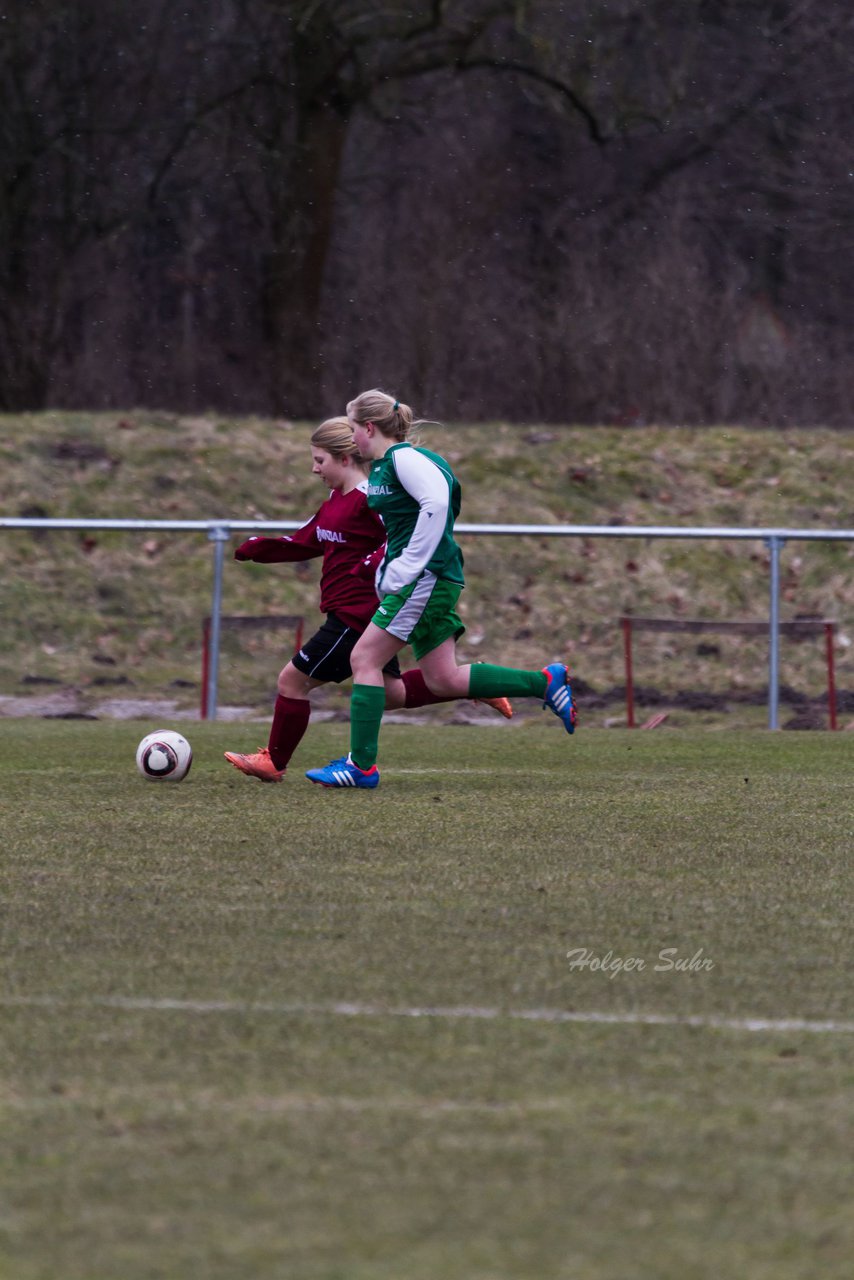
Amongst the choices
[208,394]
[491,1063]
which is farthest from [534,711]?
[208,394]

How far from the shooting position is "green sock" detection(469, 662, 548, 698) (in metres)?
8.17

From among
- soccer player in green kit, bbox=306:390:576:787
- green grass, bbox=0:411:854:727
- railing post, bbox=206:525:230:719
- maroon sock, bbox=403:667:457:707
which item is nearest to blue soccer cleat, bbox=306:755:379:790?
soccer player in green kit, bbox=306:390:576:787

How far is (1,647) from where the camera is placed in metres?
15.1

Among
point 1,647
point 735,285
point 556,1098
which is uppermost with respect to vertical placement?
point 735,285

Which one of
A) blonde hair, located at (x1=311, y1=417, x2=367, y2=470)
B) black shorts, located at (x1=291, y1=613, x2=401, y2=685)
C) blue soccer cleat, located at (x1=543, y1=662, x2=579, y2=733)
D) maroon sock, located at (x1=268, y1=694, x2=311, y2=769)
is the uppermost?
blonde hair, located at (x1=311, y1=417, x2=367, y2=470)

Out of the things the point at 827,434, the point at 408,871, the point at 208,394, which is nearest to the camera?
the point at 408,871

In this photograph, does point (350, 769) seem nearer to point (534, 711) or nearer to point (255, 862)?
point (255, 862)

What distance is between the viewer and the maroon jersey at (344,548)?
805cm

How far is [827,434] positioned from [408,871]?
15.3m

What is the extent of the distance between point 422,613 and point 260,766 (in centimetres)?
99

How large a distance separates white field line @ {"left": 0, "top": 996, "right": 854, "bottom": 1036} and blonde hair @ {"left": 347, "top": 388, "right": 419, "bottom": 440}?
4036mm

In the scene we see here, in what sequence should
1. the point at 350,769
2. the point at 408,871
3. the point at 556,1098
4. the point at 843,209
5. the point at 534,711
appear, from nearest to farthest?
the point at 556,1098 < the point at 408,871 < the point at 350,769 < the point at 534,711 < the point at 843,209

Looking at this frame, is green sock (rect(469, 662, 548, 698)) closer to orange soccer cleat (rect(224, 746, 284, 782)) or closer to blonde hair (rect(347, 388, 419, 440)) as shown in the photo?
orange soccer cleat (rect(224, 746, 284, 782))

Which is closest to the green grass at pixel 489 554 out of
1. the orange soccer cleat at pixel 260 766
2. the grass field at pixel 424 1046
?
the orange soccer cleat at pixel 260 766
